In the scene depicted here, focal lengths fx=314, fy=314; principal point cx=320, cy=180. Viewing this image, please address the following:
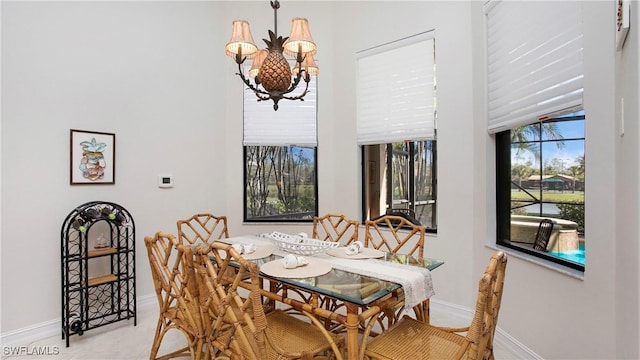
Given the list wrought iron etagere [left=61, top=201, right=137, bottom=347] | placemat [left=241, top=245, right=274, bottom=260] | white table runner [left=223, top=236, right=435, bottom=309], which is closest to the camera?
white table runner [left=223, top=236, right=435, bottom=309]

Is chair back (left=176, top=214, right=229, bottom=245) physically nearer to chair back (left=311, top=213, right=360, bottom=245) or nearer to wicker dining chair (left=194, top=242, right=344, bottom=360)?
chair back (left=311, top=213, right=360, bottom=245)

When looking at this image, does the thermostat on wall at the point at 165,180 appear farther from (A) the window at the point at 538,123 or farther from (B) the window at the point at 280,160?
(A) the window at the point at 538,123

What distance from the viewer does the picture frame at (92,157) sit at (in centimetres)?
267

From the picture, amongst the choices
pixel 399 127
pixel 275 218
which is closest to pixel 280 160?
pixel 275 218

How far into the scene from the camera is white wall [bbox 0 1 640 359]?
162 cm

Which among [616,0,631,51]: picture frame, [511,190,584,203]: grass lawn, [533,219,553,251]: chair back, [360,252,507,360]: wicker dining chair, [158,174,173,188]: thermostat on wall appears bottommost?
[360,252,507,360]: wicker dining chair

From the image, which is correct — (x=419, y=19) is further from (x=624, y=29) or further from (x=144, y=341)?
(x=144, y=341)

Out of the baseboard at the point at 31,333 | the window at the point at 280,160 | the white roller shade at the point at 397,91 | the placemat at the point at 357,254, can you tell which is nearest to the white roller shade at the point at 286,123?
the window at the point at 280,160

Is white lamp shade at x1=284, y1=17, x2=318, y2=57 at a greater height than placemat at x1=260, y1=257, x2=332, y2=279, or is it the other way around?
white lamp shade at x1=284, y1=17, x2=318, y2=57

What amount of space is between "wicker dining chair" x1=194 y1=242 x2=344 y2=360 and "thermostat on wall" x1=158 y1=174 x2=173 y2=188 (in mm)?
1880

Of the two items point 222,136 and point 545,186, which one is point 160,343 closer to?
point 222,136

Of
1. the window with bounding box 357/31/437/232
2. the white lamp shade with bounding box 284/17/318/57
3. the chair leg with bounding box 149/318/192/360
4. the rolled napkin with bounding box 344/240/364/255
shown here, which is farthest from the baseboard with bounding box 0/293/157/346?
the window with bounding box 357/31/437/232

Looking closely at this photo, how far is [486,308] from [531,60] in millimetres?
1812

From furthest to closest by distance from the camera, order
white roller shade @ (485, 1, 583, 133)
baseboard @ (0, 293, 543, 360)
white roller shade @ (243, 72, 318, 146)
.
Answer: white roller shade @ (243, 72, 318, 146) < baseboard @ (0, 293, 543, 360) < white roller shade @ (485, 1, 583, 133)
